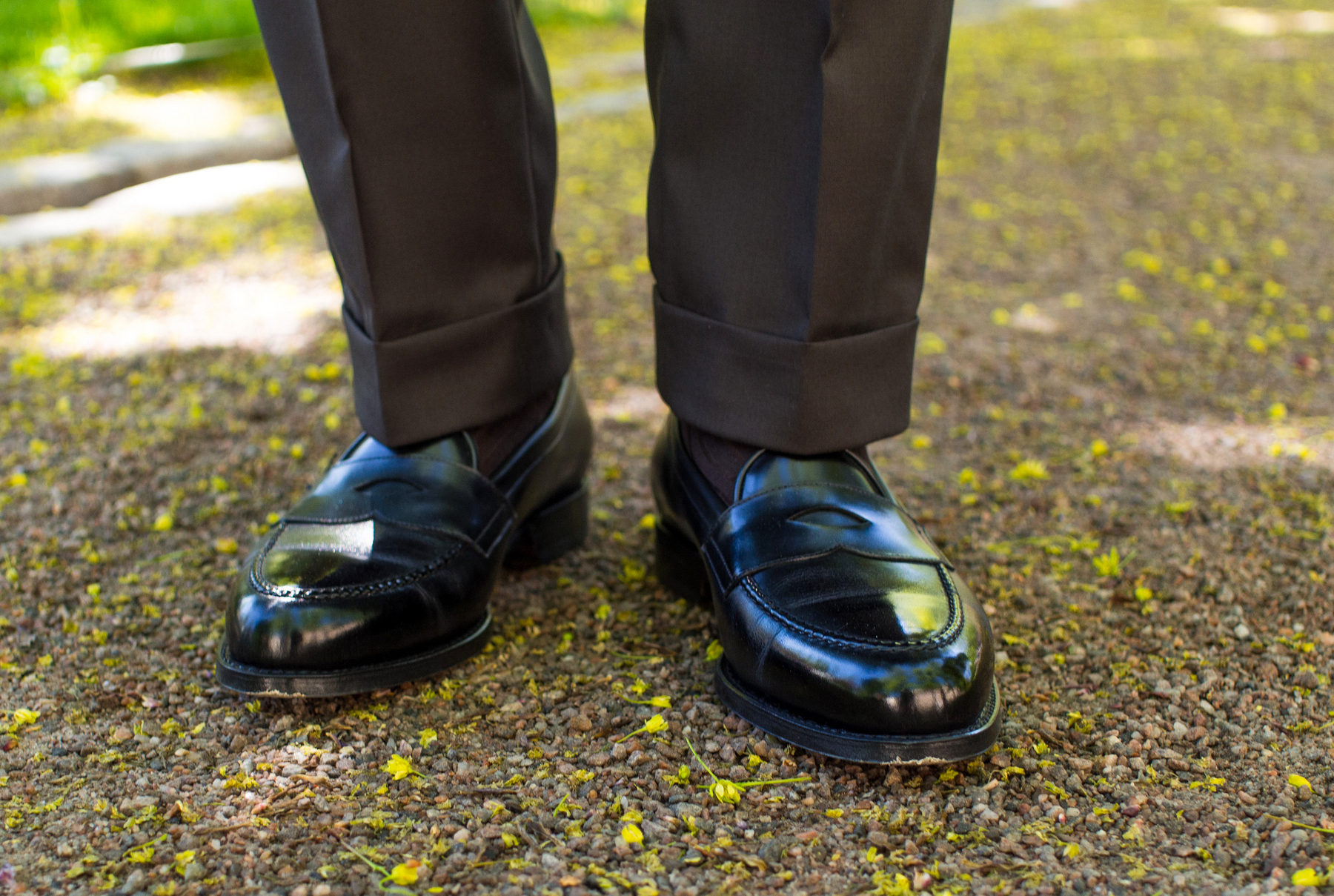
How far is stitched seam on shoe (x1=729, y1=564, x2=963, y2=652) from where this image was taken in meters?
1.00

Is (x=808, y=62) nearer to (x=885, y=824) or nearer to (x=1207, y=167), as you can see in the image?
(x=885, y=824)

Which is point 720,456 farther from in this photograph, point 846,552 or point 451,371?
point 451,371

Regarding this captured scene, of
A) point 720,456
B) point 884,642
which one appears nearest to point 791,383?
point 720,456

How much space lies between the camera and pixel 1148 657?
4.17 feet

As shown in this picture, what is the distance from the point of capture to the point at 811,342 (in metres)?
1.09

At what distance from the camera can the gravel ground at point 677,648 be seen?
3.15ft

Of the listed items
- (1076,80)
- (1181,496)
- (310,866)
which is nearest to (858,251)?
(310,866)

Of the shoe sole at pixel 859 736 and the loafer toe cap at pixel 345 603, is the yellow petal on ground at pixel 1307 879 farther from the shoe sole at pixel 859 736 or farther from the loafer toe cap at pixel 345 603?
the loafer toe cap at pixel 345 603

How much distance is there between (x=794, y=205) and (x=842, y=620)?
0.41 meters

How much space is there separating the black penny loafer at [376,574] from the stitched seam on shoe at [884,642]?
13.3 inches

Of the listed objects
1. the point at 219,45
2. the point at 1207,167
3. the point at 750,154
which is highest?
the point at 750,154

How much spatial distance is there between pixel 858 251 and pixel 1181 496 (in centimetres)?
91

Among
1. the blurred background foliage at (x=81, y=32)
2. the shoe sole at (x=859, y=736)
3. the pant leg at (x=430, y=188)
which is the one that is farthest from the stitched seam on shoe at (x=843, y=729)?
the blurred background foliage at (x=81, y=32)

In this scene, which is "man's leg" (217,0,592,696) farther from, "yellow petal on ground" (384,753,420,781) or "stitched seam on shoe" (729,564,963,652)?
"stitched seam on shoe" (729,564,963,652)
